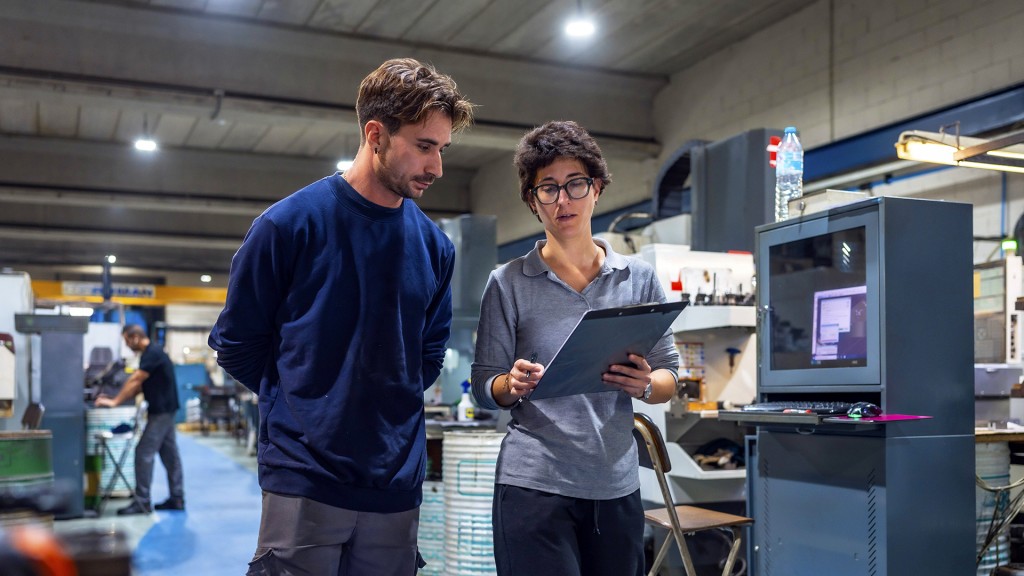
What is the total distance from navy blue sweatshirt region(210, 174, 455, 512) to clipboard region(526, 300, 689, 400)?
0.26 metres

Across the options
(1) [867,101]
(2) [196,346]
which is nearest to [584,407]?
(1) [867,101]

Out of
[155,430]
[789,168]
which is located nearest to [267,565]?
[789,168]

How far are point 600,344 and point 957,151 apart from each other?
380cm

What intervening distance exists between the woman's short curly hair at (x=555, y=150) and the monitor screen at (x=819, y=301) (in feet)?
4.57

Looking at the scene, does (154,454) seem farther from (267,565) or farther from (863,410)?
(267,565)

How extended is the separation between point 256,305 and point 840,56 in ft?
24.7

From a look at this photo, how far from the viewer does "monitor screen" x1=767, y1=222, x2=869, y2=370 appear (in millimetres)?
2932

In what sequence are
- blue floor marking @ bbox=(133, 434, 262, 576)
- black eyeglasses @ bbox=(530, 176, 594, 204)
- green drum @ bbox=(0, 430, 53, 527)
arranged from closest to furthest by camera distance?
black eyeglasses @ bbox=(530, 176, 594, 204) → green drum @ bbox=(0, 430, 53, 527) → blue floor marking @ bbox=(133, 434, 262, 576)

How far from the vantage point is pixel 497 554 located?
1.77 meters

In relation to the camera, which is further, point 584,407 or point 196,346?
point 196,346

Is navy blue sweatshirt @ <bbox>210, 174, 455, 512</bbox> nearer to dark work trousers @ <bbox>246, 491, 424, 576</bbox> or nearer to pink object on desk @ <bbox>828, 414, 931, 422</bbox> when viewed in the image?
dark work trousers @ <bbox>246, 491, 424, 576</bbox>

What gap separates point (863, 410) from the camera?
2.68 m

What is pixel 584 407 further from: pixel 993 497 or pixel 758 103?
pixel 758 103

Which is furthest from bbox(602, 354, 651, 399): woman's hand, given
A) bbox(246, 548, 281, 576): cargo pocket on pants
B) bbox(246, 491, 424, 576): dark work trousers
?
bbox(246, 548, 281, 576): cargo pocket on pants
